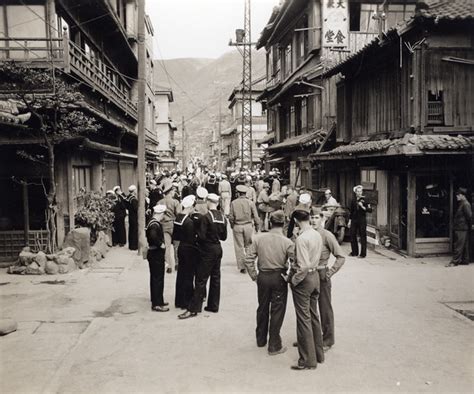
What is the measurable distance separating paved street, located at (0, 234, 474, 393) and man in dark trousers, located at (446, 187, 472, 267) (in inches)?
58.8

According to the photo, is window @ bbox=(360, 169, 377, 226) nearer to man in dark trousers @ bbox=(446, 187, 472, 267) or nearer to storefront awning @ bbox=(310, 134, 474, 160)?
storefront awning @ bbox=(310, 134, 474, 160)

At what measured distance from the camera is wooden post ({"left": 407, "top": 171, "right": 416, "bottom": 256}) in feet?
43.2

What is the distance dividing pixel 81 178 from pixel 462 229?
11528 mm

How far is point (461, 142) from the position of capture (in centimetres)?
1230

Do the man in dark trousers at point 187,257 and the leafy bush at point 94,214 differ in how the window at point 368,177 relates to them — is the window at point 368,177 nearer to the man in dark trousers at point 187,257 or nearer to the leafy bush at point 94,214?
the leafy bush at point 94,214

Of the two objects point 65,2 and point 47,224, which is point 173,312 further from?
point 65,2

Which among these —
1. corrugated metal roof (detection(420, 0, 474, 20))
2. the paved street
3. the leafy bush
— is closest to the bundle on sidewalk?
the paved street

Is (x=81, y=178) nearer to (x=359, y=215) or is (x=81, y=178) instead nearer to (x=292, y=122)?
(x=359, y=215)

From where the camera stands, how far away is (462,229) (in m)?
12.2

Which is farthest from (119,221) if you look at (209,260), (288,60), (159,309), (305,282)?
(288,60)

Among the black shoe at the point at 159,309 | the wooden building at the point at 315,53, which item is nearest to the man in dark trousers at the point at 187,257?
the black shoe at the point at 159,309

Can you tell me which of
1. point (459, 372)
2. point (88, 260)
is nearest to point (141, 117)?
point (88, 260)

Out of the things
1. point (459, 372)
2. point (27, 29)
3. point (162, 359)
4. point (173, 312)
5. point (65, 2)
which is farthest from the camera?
point (65, 2)

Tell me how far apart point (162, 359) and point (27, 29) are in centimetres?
1124
